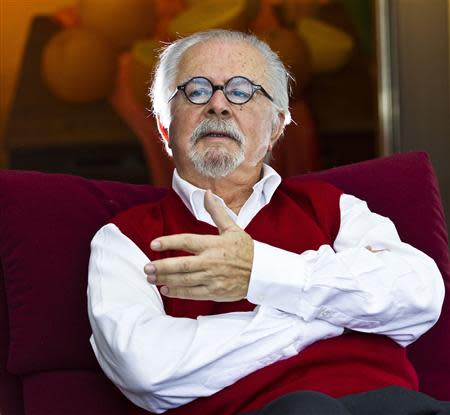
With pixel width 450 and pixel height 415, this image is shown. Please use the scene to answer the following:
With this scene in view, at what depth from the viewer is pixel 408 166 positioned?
2.15 m

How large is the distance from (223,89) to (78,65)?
1.83m

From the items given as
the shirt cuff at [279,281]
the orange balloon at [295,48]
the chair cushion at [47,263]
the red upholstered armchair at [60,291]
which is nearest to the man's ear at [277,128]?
the red upholstered armchair at [60,291]

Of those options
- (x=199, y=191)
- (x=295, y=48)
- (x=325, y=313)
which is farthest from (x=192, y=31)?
(x=325, y=313)

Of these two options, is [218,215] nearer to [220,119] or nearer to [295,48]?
[220,119]

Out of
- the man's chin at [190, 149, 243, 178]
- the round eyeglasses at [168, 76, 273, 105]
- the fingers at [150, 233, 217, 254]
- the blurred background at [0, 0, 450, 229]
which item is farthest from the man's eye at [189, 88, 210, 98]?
the blurred background at [0, 0, 450, 229]

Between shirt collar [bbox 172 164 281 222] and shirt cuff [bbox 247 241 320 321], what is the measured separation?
0.31 metres

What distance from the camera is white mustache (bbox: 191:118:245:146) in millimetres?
2000

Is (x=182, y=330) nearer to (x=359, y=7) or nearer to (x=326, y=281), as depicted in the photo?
(x=326, y=281)

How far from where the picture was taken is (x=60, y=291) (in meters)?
1.90

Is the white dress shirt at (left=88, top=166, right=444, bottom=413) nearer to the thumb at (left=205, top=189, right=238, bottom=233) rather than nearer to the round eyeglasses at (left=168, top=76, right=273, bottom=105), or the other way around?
the thumb at (left=205, top=189, right=238, bottom=233)

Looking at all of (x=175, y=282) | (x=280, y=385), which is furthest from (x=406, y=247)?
(x=175, y=282)

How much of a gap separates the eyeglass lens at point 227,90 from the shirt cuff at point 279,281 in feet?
1.60

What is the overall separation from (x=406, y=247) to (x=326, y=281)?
0.25 m

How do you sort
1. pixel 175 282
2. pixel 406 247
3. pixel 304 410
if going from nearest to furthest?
pixel 304 410 < pixel 175 282 < pixel 406 247
